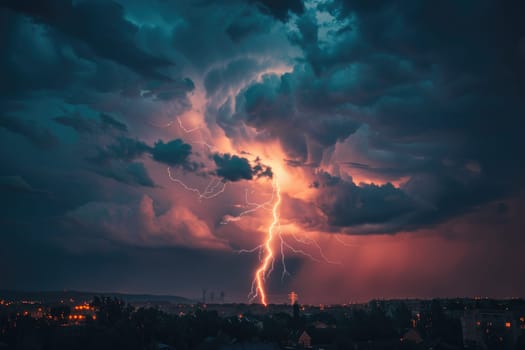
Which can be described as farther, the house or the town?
the house

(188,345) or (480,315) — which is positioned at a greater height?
(480,315)

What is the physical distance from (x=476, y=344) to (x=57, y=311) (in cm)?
6732

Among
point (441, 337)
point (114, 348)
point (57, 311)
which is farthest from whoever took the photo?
point (57, 311)

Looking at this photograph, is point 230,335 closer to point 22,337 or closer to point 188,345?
point 188,345

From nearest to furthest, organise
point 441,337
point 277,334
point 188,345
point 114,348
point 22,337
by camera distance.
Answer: point 114,348 → point 22,337 → point 188,345 → point 441,337 → point 277,334

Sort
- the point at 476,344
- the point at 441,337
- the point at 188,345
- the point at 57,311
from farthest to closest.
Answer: the point at 57,311, the point at 441,337, the point at 476,344, the point at 188,345

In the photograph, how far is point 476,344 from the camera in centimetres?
5672

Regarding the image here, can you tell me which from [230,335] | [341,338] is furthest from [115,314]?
[341,338]

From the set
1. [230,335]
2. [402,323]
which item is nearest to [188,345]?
[230,335]

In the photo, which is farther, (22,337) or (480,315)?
(480,315)

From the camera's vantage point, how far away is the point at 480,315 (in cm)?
6444

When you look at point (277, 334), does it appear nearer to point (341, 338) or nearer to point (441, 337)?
point (341, 338)

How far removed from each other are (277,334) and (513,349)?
29504 millimetres

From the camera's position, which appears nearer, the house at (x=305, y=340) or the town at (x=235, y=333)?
the town at (x=235, y=333)
